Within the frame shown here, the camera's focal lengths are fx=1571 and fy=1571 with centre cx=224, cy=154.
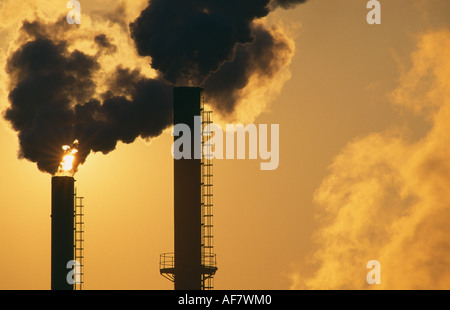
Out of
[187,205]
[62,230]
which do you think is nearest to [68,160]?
[62,230]

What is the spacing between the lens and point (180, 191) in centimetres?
7475

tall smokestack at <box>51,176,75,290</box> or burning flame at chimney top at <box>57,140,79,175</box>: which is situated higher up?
burning flame at chimney top at <box>57,140,79,175</box>

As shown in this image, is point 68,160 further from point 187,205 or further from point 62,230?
point 187,205

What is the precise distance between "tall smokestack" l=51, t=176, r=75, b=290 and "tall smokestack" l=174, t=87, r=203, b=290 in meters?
5.33

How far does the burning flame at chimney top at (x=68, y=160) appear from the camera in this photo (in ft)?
256

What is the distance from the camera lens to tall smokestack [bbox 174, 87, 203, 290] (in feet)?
243

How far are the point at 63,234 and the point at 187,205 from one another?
6.29m

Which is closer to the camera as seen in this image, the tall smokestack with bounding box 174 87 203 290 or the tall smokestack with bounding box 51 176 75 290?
the tall smokestack with bounding box 174 87 203 290

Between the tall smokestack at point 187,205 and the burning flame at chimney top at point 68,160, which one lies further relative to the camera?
the burning flame at chimney top at point 68,160

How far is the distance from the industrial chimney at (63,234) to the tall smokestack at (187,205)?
526 cm

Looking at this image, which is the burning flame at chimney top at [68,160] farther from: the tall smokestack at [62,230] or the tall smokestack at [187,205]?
the tall smokestack at [187,205]

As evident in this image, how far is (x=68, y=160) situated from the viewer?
78188mm

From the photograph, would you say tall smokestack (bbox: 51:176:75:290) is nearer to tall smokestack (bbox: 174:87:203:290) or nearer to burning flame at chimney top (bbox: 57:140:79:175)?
burning flame at chimney top (bbox: 57:140:79:175)
